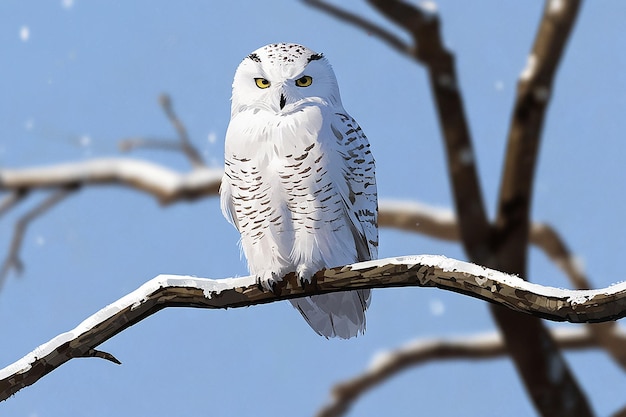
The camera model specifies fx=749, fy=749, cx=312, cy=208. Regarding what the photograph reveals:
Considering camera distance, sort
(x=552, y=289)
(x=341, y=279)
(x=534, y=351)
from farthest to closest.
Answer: (x=534, y=351) < (x=341, y=279) < (x=552, y=289)

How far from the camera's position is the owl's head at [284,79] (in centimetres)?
71

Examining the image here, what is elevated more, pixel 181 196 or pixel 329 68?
pixel 181 196

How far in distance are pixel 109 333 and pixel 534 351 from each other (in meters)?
0.98

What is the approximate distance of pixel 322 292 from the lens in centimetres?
71

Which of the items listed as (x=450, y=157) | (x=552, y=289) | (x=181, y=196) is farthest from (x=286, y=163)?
(x=181, y=196)

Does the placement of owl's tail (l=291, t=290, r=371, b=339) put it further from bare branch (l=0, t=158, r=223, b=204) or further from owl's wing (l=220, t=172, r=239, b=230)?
bare branch (l=0, t=158, r=223, b=204)

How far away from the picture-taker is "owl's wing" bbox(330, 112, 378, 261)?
2.36ft

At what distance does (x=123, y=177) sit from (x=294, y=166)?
132cm

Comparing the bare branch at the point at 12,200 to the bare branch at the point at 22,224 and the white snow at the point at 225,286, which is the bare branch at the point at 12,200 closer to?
the bare branch at the point at 22,224

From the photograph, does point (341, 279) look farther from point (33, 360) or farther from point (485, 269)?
point (33, 360)

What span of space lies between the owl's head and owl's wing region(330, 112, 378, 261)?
→ 33 millimetres

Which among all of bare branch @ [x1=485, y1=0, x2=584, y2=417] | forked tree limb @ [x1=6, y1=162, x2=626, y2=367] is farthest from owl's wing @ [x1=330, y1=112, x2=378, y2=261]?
forked tree limb @ [x1=6, y1=162, x2=626, y2=367]

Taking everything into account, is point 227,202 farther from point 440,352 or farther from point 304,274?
point 440,352

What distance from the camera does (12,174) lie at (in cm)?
195
